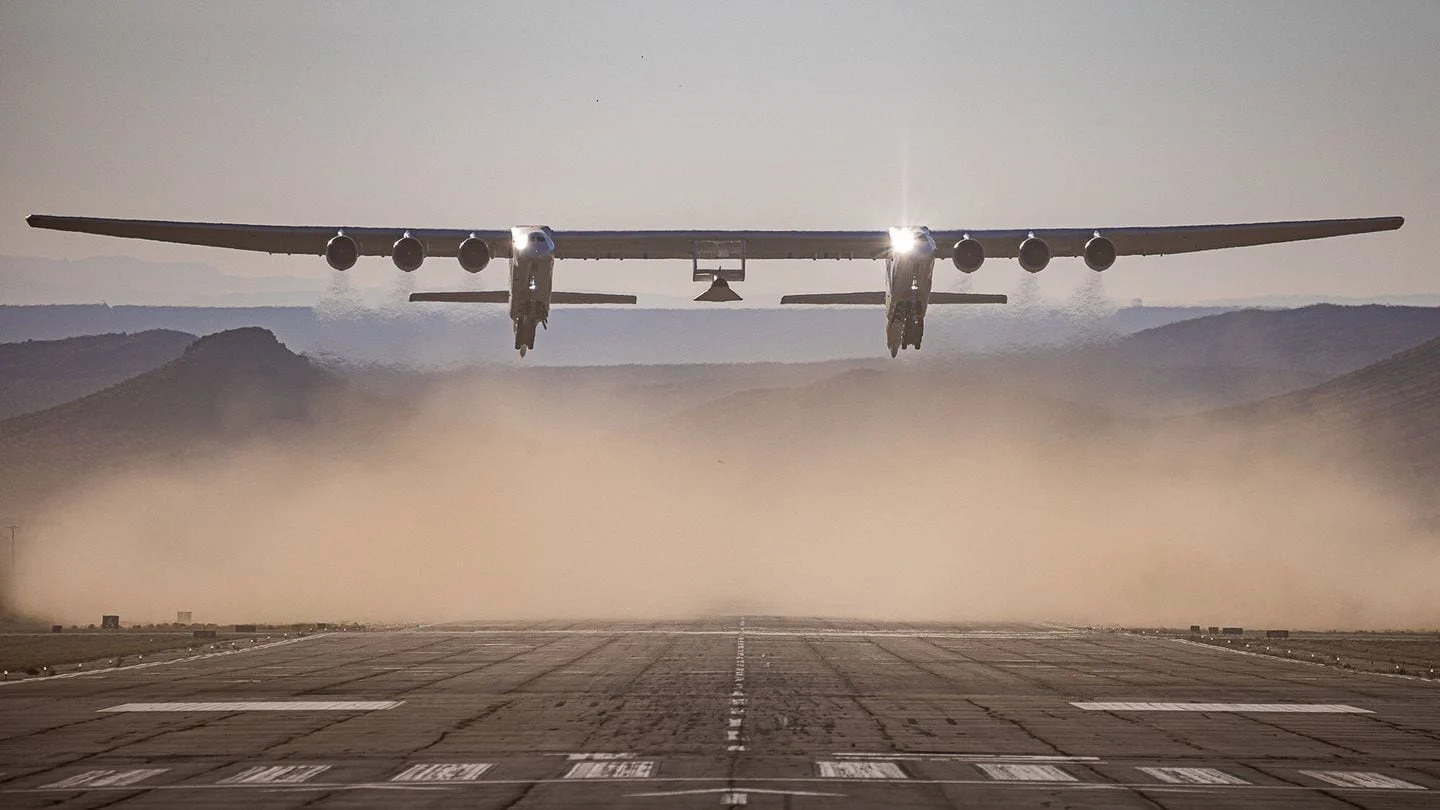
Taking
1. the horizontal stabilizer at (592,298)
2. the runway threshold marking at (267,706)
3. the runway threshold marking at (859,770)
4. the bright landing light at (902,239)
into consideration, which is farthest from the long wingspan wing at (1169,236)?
the runway threshold marking at (859,770)

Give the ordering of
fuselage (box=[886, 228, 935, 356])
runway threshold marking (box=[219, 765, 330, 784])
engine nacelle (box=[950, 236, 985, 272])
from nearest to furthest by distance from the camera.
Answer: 1. runway threshold marking (box=[219, 765, 330, 784])
2. fuselage (box=[886, 228, 935, 356])
3. engine nacelle (box=[950, 236, 985, 272])

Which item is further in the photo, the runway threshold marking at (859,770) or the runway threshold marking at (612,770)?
the runway threshold marking at (859,770)

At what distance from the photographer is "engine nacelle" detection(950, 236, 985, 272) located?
42312 mm

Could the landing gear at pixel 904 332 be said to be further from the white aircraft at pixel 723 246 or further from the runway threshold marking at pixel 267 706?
the runway threshold marking at pixel 267 706

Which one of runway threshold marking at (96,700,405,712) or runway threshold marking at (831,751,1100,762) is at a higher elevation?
runway threshold marking at (96,700,405,712)

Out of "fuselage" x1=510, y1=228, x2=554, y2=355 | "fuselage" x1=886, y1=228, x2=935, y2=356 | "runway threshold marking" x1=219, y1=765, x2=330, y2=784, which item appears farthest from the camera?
"fuselage" x1=886, y1=228, x2=935, y2=356

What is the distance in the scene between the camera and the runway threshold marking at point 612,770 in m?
23.2

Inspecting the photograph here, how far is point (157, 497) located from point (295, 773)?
158 metres

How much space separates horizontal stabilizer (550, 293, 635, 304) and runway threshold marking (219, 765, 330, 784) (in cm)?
2065

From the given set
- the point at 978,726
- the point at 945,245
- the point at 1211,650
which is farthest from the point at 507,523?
the point at 978,726

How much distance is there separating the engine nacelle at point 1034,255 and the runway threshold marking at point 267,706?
20113 millimetres

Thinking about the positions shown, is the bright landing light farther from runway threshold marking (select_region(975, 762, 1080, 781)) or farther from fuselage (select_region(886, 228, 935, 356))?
runway threshold marking (select_region(975, 762, 1080, 781))

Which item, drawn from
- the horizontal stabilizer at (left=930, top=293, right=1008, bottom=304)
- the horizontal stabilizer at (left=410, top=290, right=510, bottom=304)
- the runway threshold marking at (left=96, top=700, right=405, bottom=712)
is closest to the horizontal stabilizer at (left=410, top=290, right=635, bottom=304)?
the horizontal stabilizer at (left=410, top=290, right=510, bottom=304)

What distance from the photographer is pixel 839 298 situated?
43844mm
